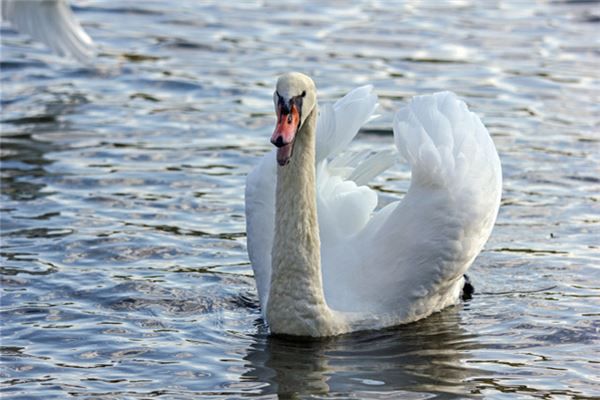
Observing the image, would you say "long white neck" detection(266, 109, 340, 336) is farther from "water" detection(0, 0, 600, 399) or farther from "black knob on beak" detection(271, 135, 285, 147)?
"black knob on beak" detection(271, 135, 285, 147)

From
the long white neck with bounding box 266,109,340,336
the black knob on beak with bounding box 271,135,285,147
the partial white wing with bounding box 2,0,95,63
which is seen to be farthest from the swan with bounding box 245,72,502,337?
the partial white wing with bounding box 2,0,95,63

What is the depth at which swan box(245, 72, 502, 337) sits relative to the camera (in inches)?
330

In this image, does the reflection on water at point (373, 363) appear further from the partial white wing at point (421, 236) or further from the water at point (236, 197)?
the partial white wing at point (421, 236)

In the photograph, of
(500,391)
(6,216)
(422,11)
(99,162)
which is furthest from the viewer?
(422,11)

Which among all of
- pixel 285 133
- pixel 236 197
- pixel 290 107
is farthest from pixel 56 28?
pixel 285 133

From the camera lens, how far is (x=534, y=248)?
10.2m

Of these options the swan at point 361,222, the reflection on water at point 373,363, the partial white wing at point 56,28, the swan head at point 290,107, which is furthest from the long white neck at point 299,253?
the partial white wing at point 56,28

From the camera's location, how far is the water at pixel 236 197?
812 centimetres

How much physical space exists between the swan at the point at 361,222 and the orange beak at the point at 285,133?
0.03 feet

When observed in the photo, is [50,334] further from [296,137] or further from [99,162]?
[99,162]

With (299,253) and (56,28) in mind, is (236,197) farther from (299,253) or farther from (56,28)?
(56,28)

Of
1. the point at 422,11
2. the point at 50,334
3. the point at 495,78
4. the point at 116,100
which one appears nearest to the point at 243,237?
the point at 50,334

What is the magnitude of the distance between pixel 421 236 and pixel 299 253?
725 mm

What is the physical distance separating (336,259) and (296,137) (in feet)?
2.91
